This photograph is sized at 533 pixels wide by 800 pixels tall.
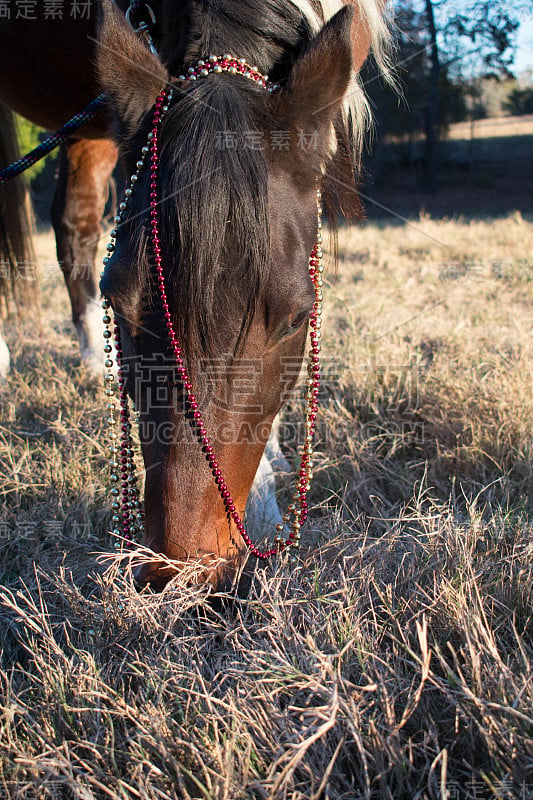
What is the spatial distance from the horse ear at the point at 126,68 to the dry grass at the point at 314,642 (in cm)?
115

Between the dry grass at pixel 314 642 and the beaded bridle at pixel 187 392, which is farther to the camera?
the beaded bridle at pixel 187 392

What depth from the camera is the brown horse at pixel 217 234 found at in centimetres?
125

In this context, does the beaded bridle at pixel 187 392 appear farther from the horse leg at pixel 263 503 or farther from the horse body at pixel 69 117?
the horse body at pixel 69 117

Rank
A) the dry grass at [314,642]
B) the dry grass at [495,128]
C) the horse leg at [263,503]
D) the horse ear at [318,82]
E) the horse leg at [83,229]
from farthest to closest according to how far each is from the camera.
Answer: the dry grass at [495,128], the horse leg at [83,229], the horse leg at [263,503], the horse ear at [318,82], the dry grass at [314,642]

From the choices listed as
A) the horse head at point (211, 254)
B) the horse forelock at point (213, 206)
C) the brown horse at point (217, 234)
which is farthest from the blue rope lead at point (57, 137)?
the horse forelock at point (213, 206)

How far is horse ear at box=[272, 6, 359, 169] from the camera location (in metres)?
1.36

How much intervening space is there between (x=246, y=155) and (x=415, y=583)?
102 cm

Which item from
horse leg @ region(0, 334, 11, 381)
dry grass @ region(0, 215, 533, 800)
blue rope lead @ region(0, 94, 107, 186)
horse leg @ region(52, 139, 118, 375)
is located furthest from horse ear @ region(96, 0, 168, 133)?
horse leg @ region(0, 334, 11, 381)

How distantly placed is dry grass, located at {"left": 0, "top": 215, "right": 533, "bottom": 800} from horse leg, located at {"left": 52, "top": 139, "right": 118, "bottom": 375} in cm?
107

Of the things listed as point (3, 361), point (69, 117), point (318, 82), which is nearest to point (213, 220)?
point (318, 82)

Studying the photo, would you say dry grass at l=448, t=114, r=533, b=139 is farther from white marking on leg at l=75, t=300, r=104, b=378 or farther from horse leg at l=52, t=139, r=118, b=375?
white marking on leg at l=75, t=300, r=104, b=378

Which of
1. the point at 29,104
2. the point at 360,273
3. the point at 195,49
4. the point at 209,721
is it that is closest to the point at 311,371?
the point at 195,49

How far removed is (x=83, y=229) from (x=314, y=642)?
2.94 metres

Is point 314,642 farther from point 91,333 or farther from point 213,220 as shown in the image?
point 91,333
